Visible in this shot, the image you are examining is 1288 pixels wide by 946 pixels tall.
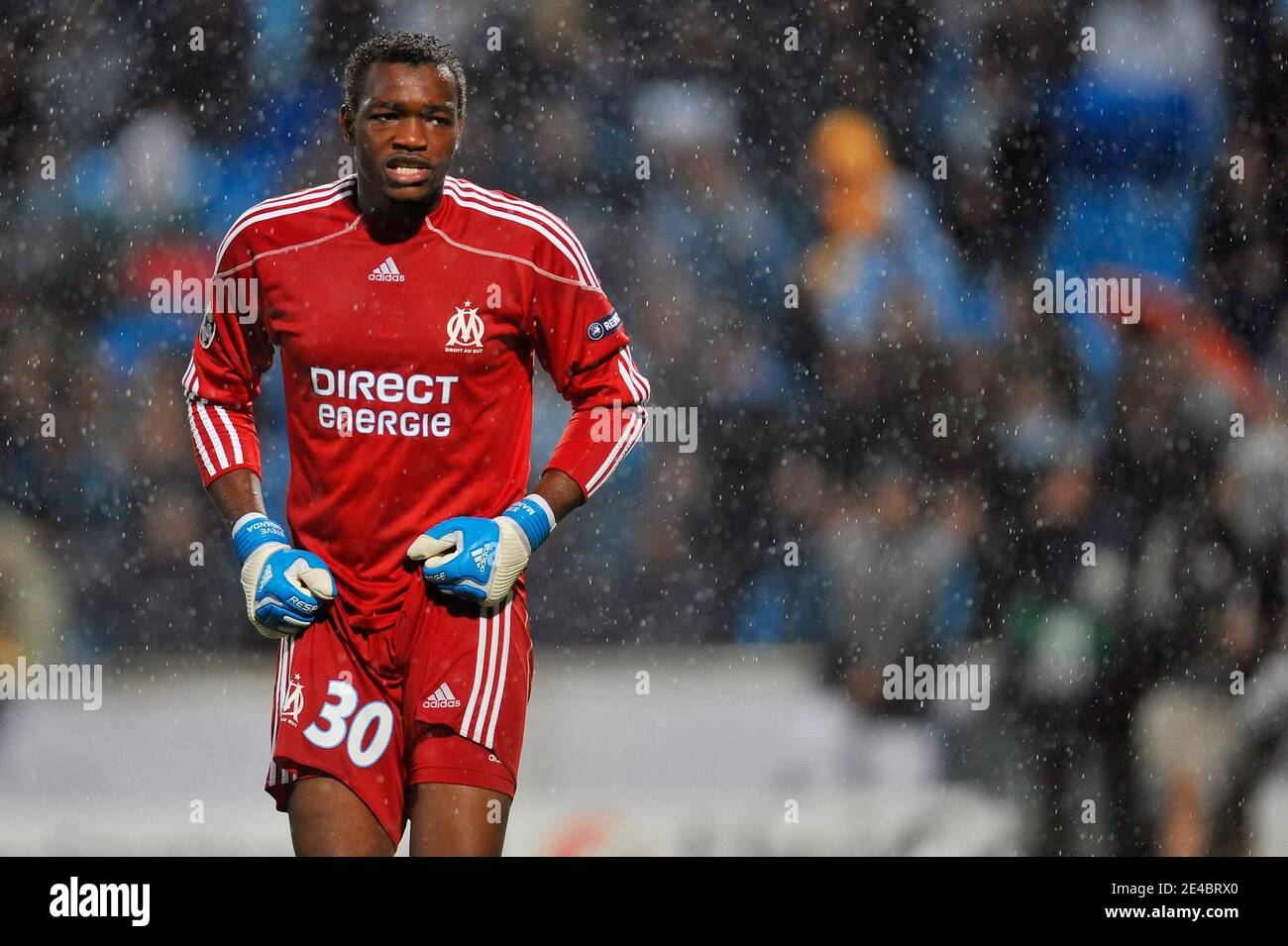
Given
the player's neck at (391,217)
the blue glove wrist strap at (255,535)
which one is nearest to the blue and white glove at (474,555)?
the blue glove wrist strap at (255,535)

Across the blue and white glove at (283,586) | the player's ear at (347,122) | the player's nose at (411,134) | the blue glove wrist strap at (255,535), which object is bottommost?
the blue and white glove at (283,586)

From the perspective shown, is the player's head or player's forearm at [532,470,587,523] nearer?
the player's head

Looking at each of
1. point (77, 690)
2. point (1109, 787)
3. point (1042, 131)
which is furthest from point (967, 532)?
point (77, 690)

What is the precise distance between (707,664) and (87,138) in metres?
2.33

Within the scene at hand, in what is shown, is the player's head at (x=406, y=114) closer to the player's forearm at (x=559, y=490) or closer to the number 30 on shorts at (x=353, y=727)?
the player's forearm at (x=559, y=490)

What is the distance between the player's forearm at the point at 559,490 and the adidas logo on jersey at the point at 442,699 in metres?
0.35

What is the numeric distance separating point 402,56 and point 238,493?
76 cm

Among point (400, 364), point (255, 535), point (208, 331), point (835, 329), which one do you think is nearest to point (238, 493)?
point (255, 535)

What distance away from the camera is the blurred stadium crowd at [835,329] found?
16.9ft

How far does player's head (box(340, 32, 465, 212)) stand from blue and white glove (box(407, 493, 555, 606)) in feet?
1.74

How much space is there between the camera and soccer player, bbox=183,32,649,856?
2816 millimetres

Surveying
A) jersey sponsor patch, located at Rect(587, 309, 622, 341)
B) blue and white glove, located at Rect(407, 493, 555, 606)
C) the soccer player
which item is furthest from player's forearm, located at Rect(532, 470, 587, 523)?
jersey sponsor patch, located at Rect(587, 309, 622, 341)

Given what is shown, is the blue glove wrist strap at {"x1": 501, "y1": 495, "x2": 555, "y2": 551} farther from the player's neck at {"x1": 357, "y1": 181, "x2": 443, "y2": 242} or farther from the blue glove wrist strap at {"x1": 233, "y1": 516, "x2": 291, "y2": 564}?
the player's neck at {"x1": 357, "y1": 181, "x2": 443, "y2": 242}

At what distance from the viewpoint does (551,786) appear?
198 inches
